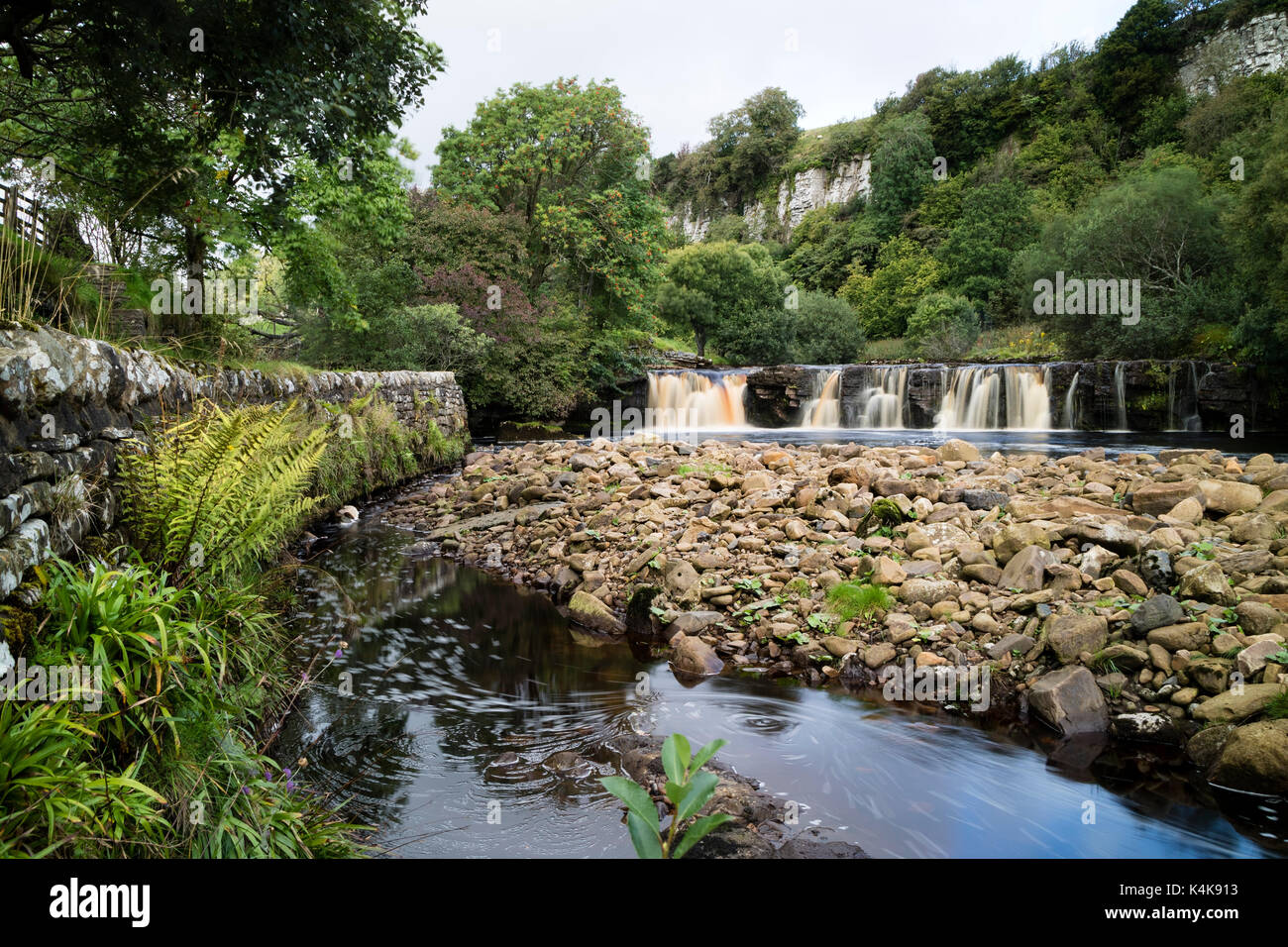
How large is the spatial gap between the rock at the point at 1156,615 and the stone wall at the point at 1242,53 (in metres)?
45.6

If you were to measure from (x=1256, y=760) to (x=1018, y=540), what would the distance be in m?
2.40

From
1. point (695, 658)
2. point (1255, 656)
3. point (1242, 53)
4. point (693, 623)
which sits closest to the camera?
point (1255, 656)

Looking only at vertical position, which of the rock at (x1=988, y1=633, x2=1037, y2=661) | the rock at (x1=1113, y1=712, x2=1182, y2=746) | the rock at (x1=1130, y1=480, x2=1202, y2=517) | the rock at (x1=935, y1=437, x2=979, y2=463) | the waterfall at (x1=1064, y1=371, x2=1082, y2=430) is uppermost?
the waterfall at (x1=1064, y1=371, x2=1082, y2=430)

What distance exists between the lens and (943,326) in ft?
106

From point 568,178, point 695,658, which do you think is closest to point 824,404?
point 568,178

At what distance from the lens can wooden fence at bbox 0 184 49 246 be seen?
4.51 metres

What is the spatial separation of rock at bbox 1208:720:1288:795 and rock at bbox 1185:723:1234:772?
82 mm

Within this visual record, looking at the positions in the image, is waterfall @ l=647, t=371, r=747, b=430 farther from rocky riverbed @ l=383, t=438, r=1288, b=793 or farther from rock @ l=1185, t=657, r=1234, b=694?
Answer: rock @ l=1185, t=657, r=1234, b=694

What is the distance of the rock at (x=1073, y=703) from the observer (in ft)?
13.8

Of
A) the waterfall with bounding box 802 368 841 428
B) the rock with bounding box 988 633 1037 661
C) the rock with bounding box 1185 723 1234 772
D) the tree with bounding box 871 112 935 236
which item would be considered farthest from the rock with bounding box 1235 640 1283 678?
the tree with bounding box 871 112 935 236

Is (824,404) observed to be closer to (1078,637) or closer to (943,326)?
(943,326)

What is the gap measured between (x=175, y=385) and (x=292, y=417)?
2.53m

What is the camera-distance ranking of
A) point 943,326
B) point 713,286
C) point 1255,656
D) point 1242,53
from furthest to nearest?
point 1242,53 < point 713,286 < point 943,326 < point 1255,656

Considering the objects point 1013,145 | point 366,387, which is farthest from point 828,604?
point 1013,145
